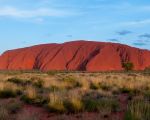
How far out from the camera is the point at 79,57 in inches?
4980

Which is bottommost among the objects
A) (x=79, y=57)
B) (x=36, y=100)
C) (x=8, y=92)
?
(x=36, y=100)

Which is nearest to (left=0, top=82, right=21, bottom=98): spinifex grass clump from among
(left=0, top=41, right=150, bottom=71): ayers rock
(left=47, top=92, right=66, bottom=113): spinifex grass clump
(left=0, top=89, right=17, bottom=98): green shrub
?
(left=0, top=89, right=17, bottom=98): green shrub

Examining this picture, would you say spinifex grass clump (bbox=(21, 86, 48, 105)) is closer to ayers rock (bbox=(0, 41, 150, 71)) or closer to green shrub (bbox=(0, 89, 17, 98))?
green shrub (bbox=(0, 89, 17, 98))

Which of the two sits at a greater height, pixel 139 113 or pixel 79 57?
pixel 79 57

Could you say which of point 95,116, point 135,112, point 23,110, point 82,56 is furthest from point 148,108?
point 82,56

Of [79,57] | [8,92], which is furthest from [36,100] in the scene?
[79,57]

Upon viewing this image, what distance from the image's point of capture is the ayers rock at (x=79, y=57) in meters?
120

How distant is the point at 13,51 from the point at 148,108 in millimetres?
141207

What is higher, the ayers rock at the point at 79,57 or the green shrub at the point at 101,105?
the ayers rock at the point at 79,57

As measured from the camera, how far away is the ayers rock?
393ft

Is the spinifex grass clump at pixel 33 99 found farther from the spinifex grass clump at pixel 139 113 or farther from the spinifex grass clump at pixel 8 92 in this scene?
the spinifex grass clump at pixel 139 113

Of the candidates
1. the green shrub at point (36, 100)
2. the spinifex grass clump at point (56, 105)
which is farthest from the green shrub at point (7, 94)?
the spinifex grass clump at point (56, 105)

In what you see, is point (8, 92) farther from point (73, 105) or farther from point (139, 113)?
point (139, 113)

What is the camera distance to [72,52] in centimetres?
12988
